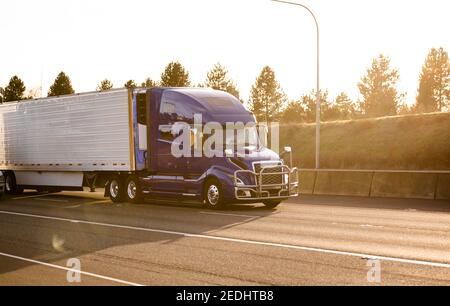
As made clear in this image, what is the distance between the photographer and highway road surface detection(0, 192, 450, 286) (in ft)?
30.3

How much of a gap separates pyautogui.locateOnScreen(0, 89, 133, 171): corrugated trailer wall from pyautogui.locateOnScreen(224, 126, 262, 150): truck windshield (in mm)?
3971

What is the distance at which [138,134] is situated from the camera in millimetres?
21875

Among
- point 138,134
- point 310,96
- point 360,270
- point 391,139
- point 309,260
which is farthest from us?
point 310,96

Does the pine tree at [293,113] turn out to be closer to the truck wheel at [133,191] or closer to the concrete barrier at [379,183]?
the concrete barrier at [379,183]

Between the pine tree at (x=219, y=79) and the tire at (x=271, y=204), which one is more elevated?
the pine tree at (x=219, y=79)

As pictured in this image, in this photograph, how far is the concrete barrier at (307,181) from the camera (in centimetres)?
2710

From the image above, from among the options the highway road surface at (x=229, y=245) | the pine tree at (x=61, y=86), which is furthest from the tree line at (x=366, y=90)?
the highway road surface at (x=229, y=245)

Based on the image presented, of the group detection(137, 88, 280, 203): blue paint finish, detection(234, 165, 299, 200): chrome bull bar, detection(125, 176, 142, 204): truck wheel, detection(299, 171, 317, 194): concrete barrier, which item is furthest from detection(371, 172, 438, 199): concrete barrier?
detection(125, 176, 142, 204): truck wheel

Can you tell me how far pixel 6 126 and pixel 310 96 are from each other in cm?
9638

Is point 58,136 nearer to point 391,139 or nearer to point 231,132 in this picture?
point 231,132

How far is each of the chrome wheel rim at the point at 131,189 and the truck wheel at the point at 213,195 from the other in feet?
11.1

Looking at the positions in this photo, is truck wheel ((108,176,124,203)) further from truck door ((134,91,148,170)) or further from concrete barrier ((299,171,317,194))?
concrete barrier ((299,171,317,194))
